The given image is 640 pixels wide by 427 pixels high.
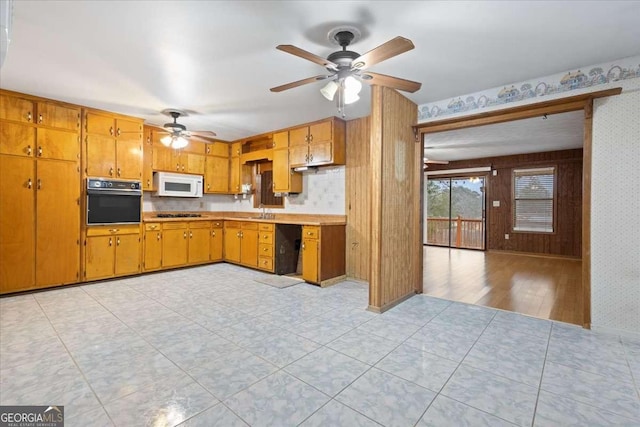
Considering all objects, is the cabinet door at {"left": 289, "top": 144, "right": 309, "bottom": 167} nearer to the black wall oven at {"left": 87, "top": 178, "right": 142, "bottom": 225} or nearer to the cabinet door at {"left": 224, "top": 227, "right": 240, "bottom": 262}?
the cabinet door at {"left": 224, "top": 227, "right": 240, "bottom": 262}

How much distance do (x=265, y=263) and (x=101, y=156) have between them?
3.02 meters

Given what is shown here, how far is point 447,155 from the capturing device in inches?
312

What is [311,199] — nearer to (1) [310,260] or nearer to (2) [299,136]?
(2) [299,136]

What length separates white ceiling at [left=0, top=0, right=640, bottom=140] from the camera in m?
2.18

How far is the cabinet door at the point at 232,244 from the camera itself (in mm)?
5812

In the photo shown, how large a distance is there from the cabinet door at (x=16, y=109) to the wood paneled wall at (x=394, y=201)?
4450 mm

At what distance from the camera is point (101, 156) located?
4543 mm

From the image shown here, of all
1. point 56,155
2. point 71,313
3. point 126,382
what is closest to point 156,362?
point 126,382

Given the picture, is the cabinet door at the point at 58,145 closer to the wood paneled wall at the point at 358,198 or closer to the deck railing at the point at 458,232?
the wood paneled wall at the point at 358,198

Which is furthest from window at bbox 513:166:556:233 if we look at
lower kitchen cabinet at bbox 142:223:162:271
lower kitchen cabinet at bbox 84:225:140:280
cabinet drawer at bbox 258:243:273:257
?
lower kitchen cabinet at bbox 84:225:140:280

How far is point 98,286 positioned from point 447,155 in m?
7.95

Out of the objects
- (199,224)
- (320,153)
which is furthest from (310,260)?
(199,224)

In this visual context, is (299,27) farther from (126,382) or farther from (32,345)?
(32,345)

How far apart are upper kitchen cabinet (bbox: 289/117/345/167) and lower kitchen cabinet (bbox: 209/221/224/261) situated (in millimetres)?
2116
